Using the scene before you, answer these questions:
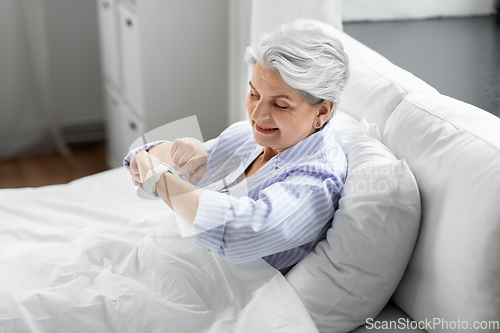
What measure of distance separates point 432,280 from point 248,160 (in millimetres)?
544

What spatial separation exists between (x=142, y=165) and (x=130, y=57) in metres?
1.34

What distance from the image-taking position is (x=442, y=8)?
7.61 ft

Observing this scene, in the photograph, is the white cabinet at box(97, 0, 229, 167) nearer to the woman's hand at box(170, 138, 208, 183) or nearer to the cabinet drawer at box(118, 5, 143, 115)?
the cabinet drawer at box(118, 5, 143, 115)

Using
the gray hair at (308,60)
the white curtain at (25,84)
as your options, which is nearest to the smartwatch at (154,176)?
the gray hair at (308,60)

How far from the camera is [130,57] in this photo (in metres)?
2.40

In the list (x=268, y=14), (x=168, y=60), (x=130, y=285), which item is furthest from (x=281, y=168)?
(x=168, y=60)

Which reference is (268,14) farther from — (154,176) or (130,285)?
(130,285)

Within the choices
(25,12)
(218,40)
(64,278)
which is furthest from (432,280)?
(25,12)

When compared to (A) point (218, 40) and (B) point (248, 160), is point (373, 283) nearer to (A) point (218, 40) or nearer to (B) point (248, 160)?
(B) point (248, 160)

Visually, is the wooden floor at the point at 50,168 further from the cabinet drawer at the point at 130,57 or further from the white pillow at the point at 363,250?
the white pillow at the point at 363,250

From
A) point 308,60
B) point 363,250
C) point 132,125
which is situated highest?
point 308,60

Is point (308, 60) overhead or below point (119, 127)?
overhead

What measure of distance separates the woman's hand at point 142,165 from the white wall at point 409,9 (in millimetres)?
1425

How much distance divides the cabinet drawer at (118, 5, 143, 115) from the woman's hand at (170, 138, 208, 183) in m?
1.16
